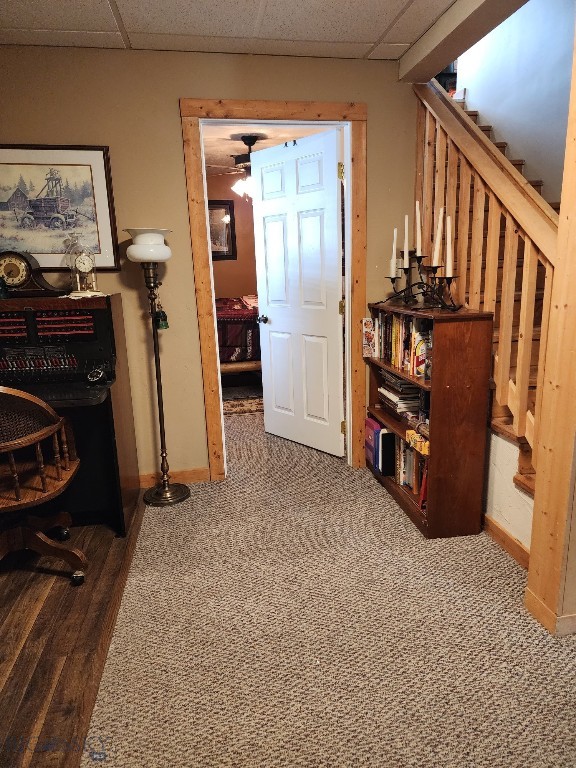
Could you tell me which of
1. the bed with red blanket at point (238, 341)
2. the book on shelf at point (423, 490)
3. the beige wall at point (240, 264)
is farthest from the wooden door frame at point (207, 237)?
the beige wall at point (240, 264)

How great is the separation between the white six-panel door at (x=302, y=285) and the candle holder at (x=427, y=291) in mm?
416

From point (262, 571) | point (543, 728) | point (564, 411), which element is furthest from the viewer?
point (262, 571)

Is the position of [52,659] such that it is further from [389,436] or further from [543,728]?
[389,436]

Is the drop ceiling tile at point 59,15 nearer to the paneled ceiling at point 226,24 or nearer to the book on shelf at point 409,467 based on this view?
the paneled ceiling at point 226,24

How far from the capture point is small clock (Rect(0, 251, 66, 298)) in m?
2.55

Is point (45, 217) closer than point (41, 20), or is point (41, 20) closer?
point (41, 20)

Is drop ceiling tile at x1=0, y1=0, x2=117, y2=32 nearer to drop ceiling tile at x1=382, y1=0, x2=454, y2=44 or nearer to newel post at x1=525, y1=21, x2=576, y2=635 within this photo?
drop ceiling tile at x1=382, y1=0, x2=454, y2=44

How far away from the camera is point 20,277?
257cm

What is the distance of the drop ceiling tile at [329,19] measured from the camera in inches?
87.6

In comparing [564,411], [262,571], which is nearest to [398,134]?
[564,411]

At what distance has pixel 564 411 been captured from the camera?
1699 millimetres

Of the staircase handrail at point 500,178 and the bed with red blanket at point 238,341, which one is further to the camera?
the bed with red blanket at point 238,341

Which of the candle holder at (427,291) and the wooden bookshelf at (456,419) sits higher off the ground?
the candle holder at (427,291)

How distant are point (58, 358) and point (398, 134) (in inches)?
91.6
